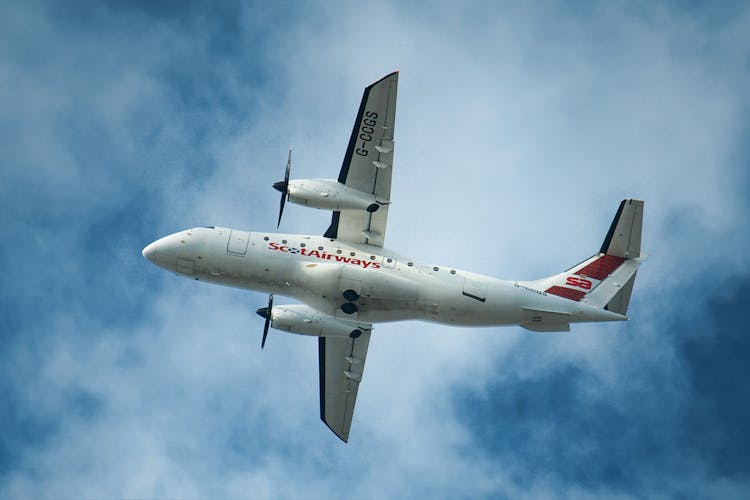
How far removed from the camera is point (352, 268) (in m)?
34.7

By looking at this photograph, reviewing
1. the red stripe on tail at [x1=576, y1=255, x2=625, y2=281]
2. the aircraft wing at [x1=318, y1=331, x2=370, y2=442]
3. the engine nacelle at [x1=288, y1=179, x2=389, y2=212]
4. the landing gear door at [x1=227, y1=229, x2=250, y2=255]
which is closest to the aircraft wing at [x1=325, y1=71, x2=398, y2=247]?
the engine nacelle at [x1=288, y1=179, x2=389, y2=212]

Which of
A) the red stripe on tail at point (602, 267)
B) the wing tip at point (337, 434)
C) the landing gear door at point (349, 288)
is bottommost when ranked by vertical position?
the wing tip at point (337, 434)

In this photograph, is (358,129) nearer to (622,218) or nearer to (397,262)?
(397,262)

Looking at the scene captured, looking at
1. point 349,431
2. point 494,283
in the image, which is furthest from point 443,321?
point 349,431

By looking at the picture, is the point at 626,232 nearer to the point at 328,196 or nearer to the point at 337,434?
the point at 328,196

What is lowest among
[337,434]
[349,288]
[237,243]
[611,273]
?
[337,434]

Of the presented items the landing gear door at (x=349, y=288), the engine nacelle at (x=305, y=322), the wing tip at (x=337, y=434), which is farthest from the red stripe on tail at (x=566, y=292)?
the wing tip at (x=337, y=434)

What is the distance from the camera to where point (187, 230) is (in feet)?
118

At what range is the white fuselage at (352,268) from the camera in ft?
115

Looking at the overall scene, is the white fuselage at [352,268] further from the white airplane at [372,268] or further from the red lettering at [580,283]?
the red lettering at [580,283]

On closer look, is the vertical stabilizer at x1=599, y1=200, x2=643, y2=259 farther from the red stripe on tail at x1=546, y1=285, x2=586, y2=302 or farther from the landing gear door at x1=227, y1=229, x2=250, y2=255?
the landing gear door at x1=227, y1=229, x2=250, y2=255

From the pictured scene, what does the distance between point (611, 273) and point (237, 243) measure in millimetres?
13506

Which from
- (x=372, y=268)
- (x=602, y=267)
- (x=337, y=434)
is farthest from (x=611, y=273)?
(x=337, y=434)

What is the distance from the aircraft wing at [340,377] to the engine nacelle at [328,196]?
5946 mm
